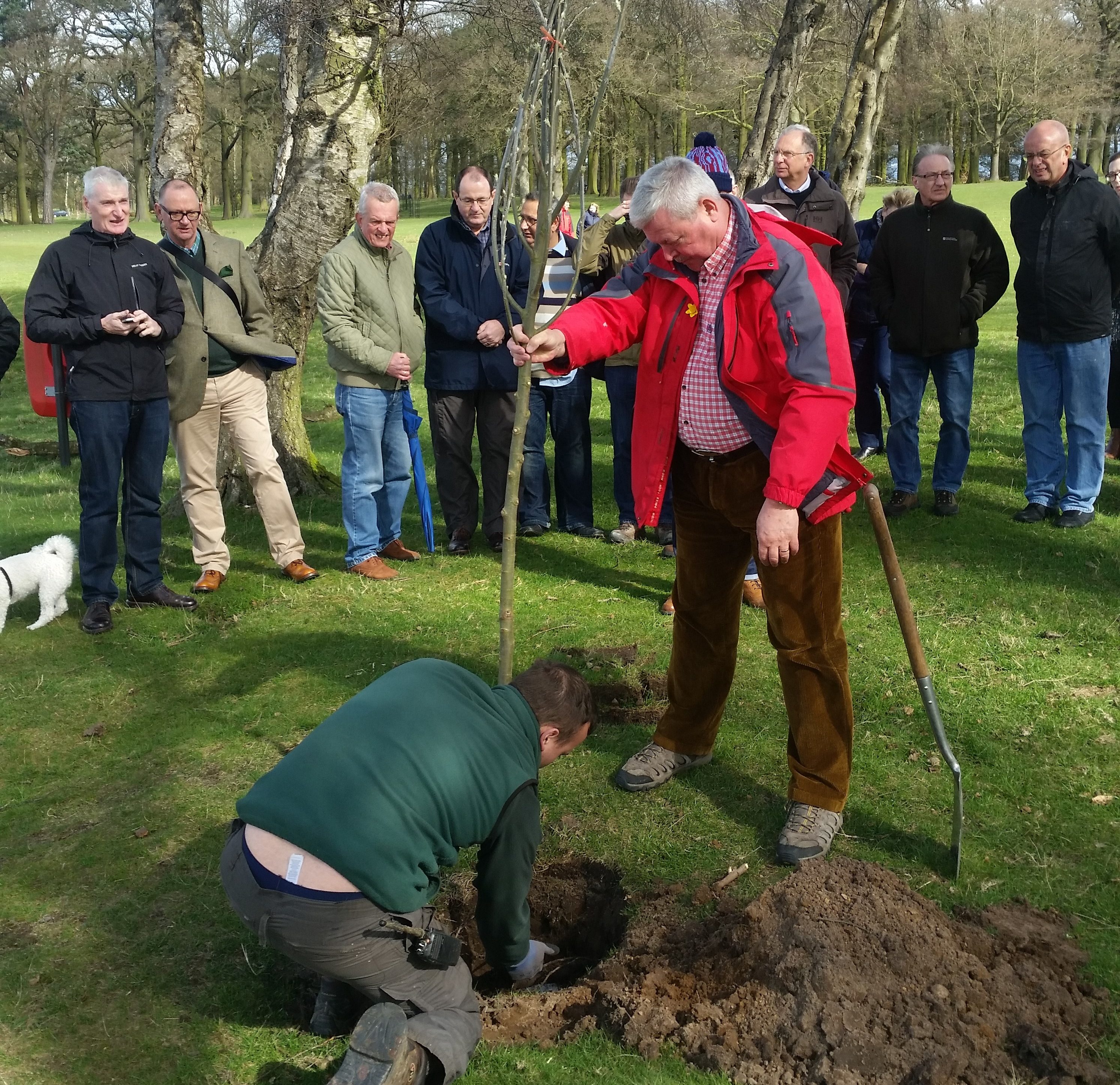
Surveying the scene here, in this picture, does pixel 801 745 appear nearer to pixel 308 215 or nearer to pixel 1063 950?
pixel 1063 950

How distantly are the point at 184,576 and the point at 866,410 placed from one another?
586 cm

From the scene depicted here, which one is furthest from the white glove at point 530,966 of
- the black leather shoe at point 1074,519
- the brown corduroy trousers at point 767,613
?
the black leather shoe at point 1074,519

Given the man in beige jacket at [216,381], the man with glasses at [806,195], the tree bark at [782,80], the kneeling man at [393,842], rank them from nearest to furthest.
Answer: the kneeling man at [393,842]
the man in beige jacket at [216,381]
the man with glasses at [806,195]
the tree bark at [782,80]

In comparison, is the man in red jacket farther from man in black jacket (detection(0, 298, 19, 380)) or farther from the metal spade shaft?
man in black jacket (detection(0, 298, 19, 380))

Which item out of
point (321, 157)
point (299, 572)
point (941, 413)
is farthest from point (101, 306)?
point (941, 413)

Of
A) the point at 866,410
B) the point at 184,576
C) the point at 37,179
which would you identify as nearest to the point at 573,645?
the point at 184,576

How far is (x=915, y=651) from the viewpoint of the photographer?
13.3 ft

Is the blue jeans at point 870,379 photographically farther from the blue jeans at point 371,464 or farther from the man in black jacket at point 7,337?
the man in black jacket at point 7,337

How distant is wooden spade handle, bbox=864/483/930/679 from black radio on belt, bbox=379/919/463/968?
193cm

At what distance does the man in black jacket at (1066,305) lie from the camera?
24.3 ft

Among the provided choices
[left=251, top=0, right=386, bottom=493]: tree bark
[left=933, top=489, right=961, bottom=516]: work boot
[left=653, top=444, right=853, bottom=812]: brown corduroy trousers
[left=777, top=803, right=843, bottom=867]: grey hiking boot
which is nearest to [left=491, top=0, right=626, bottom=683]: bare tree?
[left=653, top=444, right=853, bottom=812]: brown corduroy trousers

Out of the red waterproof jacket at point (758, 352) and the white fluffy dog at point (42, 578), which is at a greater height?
the red waterproof jacket at point (758, 352)

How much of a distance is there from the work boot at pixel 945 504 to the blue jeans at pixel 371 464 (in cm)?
388

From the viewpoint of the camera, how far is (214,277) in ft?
23.4
